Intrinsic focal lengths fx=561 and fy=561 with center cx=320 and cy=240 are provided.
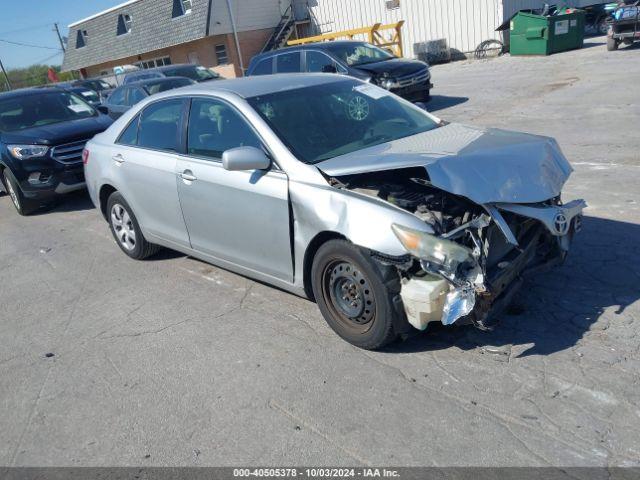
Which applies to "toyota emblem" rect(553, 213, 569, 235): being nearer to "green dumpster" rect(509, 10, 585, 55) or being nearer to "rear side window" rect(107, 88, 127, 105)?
"rear side window" rect(107, 88, 127, 105)

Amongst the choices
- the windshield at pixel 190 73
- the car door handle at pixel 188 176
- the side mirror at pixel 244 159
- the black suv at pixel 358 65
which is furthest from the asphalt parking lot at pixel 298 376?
the windshield at pixel 190 73

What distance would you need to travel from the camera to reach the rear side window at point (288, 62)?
1332 cm

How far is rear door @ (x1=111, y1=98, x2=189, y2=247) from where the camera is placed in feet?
16.3

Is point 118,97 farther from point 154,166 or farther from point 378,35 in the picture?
point 378,35

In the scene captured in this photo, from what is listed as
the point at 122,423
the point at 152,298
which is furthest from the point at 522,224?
the point at 152,298

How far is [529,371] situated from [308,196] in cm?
177

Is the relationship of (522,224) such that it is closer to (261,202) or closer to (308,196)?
(308,196)

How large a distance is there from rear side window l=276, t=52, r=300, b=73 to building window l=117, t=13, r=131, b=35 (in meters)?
27.3

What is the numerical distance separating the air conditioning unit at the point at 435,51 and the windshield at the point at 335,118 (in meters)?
21.9

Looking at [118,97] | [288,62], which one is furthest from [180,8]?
[288,62]

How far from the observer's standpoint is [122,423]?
339 cm

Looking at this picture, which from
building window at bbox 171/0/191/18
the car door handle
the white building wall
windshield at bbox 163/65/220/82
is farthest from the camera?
building window at bbox 171/0/191/18

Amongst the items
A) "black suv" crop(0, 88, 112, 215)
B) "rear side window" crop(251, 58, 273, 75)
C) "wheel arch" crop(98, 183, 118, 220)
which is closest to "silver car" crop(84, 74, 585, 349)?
"wheel arch" crop(98, 183, 118, 220)

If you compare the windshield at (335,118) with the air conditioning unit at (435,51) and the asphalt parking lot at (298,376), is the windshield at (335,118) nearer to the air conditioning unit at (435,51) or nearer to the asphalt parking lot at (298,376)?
the asphalt parking lot at (298,376)
